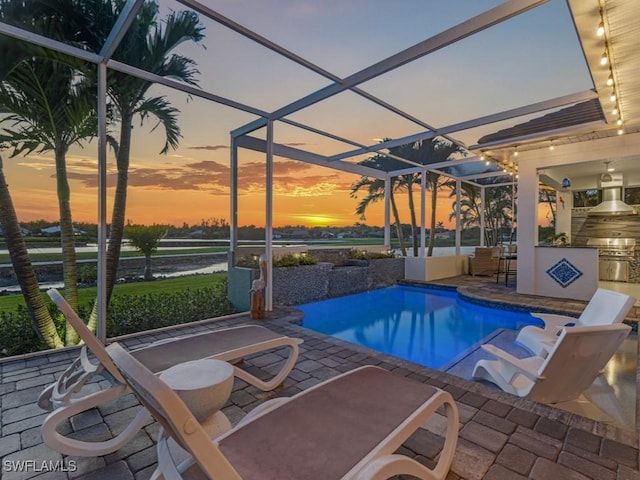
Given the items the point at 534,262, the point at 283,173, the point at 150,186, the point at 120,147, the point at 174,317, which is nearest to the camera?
the point at 120,147

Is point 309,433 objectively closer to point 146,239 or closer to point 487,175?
point 146,239

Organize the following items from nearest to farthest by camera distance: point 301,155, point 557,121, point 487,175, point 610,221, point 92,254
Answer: point 92,254
point 557,121
point 301,155
point 610,221
point 487,175

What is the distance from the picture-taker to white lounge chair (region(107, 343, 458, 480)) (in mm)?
1049

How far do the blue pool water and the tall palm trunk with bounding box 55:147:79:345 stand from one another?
3.97m

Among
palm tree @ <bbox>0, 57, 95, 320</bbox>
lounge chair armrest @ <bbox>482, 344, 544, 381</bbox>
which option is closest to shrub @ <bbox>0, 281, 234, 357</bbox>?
palm tree @ <bbox>0, 57, 95, 320</bbox>

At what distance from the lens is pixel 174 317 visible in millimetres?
5801

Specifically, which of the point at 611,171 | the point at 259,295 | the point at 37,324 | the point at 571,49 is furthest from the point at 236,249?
the point at 611,171

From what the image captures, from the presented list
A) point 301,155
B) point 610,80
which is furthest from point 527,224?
point 301,155

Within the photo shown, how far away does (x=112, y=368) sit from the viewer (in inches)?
87.2

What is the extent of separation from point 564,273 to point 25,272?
1049 cm

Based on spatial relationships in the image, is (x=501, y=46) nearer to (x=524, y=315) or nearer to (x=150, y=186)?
(x=524, y=315)

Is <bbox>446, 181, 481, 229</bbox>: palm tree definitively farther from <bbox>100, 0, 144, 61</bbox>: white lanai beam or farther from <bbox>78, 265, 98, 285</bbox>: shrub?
<bbox>78, 265, 98, 285</bbox>: shrub

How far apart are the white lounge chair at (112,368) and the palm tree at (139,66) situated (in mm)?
2519

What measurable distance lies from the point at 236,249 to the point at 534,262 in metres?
7.37
